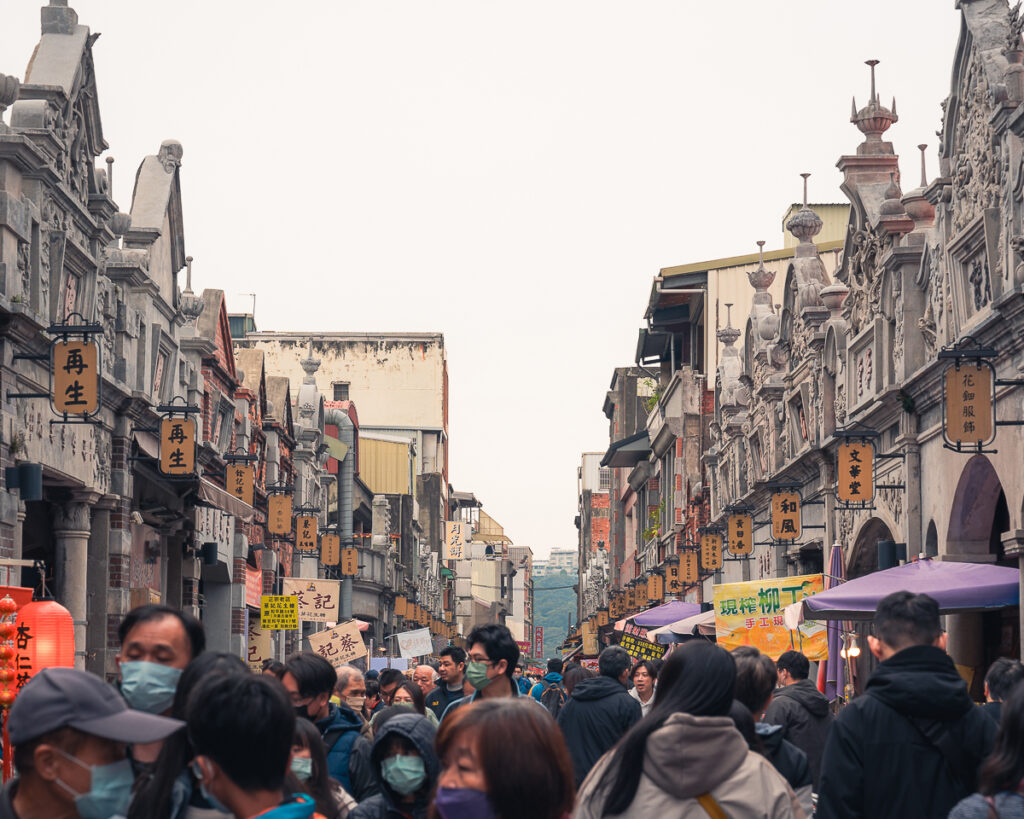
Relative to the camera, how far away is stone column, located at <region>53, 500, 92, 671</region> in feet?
66.6

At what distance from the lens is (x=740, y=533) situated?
31250 millimetres

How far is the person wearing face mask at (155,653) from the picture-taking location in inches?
192

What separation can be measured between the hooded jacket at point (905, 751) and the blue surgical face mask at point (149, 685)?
2816 millimetres

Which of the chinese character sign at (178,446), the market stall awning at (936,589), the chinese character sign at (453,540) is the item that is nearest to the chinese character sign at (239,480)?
the chinese character sign at (178,446)

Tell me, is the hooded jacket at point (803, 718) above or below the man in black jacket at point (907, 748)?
below

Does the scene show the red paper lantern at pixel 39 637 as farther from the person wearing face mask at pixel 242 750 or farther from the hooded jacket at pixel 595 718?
the person wearing face mask at pixel 242 750

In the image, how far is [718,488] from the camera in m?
39.4

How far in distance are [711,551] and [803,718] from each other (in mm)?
25452

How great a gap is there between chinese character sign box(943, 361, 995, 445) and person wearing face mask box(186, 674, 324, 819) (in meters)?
12.1

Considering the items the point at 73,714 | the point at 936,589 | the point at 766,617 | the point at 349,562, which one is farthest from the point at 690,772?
the point at 349,562

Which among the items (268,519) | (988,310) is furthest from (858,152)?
(268,519)

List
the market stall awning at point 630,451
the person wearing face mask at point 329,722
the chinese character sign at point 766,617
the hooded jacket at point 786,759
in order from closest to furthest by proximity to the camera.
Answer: the hooded jacket at point 786,759 → the person wearing face mask at point 329,722 → the chinese character sign at point 766,617 → the market stall awning at point 630,451

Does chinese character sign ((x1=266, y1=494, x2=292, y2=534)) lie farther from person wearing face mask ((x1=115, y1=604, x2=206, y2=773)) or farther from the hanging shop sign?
person wearing face mask ((x1=115, y1=604, x2=206, y2=773))

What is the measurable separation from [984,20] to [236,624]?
2119 centimetres
